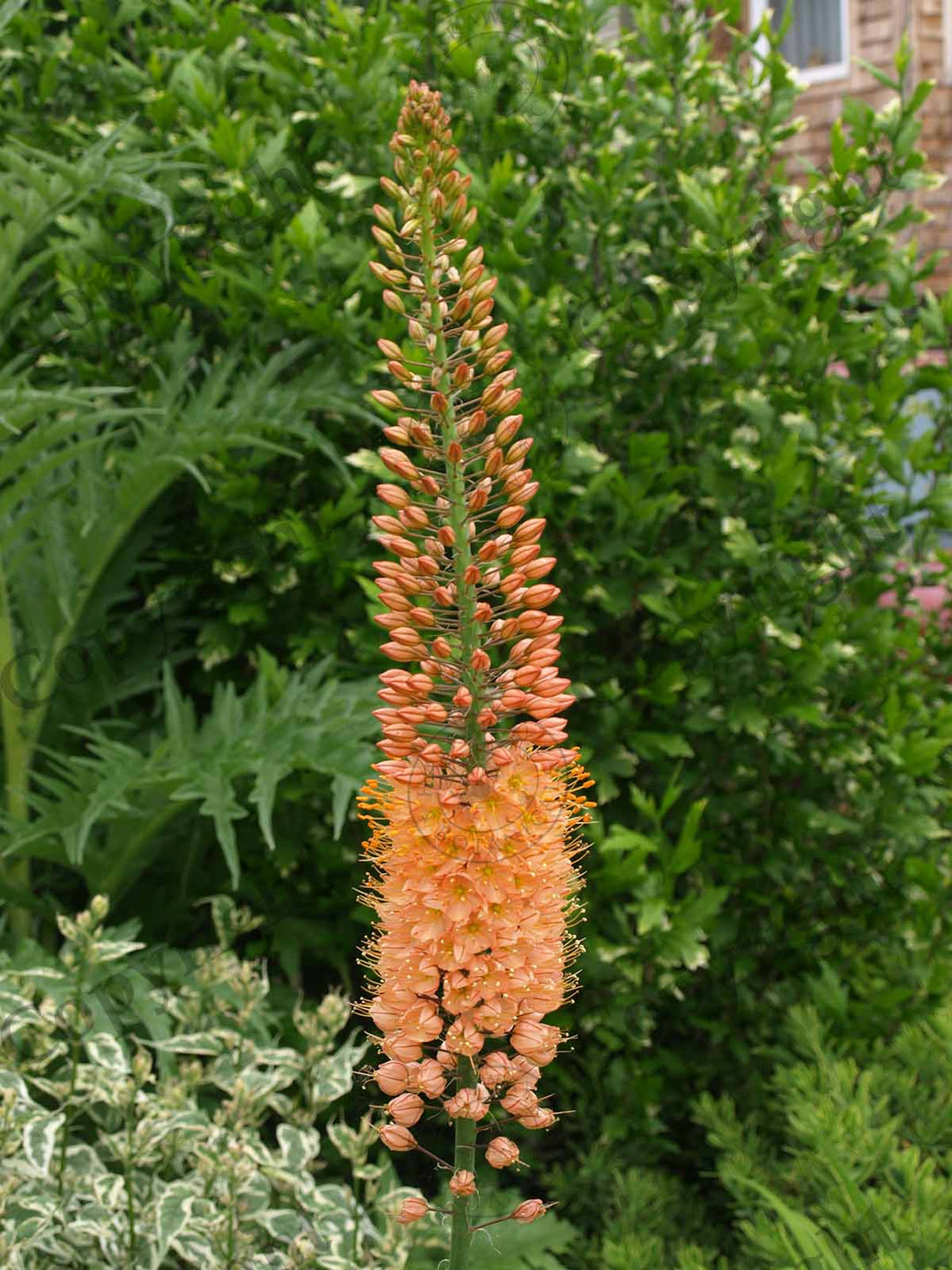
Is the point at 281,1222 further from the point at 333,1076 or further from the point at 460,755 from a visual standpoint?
the point at 460,755

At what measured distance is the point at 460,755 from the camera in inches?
56.7

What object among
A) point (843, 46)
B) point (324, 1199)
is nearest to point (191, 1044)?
point (324, 1199)

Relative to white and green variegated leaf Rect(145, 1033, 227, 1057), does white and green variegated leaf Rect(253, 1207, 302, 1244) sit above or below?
below

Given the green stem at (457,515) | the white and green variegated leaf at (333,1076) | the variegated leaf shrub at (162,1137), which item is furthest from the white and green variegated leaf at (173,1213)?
the green stem at (457,515)

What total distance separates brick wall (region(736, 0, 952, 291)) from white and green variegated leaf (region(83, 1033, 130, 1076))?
297 inches

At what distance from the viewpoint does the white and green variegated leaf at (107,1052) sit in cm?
249

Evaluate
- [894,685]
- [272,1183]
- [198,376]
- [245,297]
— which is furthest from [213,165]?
[272,1183]

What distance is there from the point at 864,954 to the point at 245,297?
2.60 m

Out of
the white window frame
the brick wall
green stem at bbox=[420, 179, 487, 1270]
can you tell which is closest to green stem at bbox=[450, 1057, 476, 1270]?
green stem at bbox=[420, 179, 487, 1270]

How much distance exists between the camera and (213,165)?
3477 mm

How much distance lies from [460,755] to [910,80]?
839cm

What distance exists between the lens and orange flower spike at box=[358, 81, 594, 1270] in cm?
142

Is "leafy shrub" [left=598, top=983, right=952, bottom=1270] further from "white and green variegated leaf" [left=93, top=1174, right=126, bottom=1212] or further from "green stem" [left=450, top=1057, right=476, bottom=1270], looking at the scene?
"white and green variegated leaf" [left=93, top=1174, right=126, bottom=1212]

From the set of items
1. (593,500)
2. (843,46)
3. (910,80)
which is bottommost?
(593,500)
